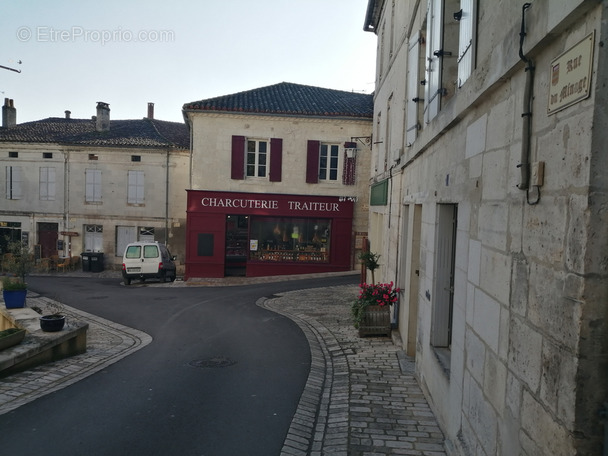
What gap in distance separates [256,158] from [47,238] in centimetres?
1349

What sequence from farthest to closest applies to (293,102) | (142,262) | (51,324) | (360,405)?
(293,102) → (142,262) → (51,324) → (360,405)

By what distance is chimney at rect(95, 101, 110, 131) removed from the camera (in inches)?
1059

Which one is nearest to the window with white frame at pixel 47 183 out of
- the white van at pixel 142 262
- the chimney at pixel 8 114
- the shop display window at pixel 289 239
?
the chimney at pixel 8 114

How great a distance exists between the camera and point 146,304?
13.9 meters

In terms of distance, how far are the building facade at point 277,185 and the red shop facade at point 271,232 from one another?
0.04 metres

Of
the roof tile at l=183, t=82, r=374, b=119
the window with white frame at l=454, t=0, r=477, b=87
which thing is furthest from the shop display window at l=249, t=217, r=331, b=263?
the window with white frame at l=454, t=0, r=477, b=87

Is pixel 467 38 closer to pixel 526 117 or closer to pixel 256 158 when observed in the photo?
pixel 526 117

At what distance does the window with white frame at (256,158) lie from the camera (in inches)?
823

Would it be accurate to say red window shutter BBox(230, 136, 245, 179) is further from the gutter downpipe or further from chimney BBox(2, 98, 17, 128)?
the gutter downpipe

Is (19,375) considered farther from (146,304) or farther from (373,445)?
(146,304)

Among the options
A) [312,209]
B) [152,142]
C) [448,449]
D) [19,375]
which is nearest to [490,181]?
[448,449]

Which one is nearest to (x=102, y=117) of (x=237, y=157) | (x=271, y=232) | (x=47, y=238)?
(x=47, y=238)

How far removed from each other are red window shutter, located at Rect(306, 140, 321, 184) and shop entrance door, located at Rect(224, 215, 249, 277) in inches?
137

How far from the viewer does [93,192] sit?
25297mm
